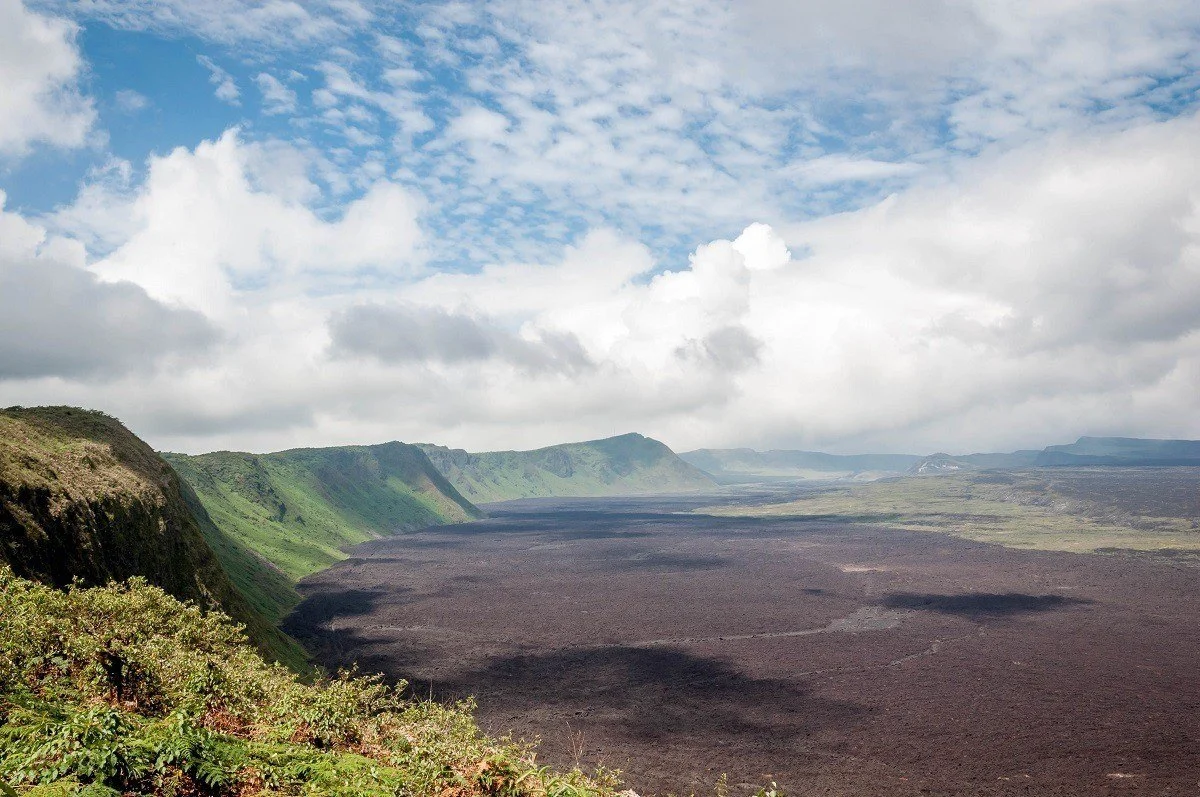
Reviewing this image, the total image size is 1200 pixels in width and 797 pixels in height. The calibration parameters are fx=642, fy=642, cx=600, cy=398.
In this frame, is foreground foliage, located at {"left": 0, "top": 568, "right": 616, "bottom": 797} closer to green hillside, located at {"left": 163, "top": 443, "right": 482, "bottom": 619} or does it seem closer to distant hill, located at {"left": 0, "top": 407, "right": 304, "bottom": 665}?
distant hill, located at {"left": 0, "top": 407, "right": 304, "bottom": 665}

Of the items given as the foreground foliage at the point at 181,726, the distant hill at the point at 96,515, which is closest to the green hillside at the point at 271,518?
the distant hill at the point at 96,515

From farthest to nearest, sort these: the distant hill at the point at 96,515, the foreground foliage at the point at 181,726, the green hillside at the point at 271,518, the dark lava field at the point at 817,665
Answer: the green hillside at the point at 271,518 < the dark lava field at the point at 817,665 < the distant hill at the point at 96,515 < the foreground foliage at the point at 181,726

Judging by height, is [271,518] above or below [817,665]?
above

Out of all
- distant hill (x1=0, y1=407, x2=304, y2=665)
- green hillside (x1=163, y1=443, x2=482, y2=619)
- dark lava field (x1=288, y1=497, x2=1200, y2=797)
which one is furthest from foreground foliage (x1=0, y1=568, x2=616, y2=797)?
green hillside (x1=163, y1=443, x2=482, y2=619)

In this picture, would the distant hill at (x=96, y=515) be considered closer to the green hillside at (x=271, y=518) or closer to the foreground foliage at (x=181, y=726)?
the foreground foliage at (x=181, y=726)

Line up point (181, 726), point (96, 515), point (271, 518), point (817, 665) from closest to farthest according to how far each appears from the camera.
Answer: point (181, 726) < point (96, 515) < point (817, 665) < point (271, 518)

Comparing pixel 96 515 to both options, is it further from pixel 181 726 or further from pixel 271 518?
pixel 271 518

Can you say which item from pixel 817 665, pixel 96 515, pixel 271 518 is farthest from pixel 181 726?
pixel 271 518
